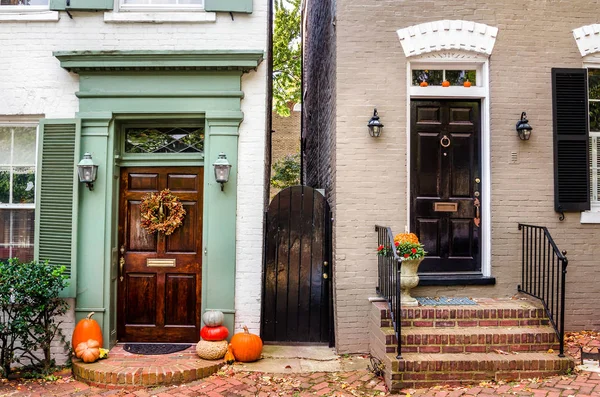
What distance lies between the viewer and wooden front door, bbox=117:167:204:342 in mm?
5730

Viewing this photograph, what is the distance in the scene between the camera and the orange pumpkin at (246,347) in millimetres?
5148

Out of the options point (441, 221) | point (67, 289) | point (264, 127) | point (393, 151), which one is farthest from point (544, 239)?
point (67, 289)

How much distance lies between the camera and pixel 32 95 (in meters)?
5.66

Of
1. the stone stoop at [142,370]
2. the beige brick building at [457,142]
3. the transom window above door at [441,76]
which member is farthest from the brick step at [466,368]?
the transom window above door at [441,76]

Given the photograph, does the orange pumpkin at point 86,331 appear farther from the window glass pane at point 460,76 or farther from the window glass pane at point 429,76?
the window glass pane at point 460,76

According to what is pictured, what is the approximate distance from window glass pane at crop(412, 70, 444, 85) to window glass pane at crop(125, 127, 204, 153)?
2.74 metres

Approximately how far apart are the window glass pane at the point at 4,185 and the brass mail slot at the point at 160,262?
185 cm

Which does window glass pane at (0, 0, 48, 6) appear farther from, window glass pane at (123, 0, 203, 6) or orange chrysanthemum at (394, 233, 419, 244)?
orange chrysanthemum at (394, 233, 419, 244)

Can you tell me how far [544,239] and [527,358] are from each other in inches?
53.9

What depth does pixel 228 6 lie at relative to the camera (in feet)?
18.5

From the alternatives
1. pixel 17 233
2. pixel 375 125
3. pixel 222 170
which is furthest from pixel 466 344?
pixel 17 233

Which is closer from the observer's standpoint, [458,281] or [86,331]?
[86,331]

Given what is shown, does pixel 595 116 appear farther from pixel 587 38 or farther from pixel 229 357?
pixel 229 357

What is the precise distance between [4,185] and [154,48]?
8.06 feet
